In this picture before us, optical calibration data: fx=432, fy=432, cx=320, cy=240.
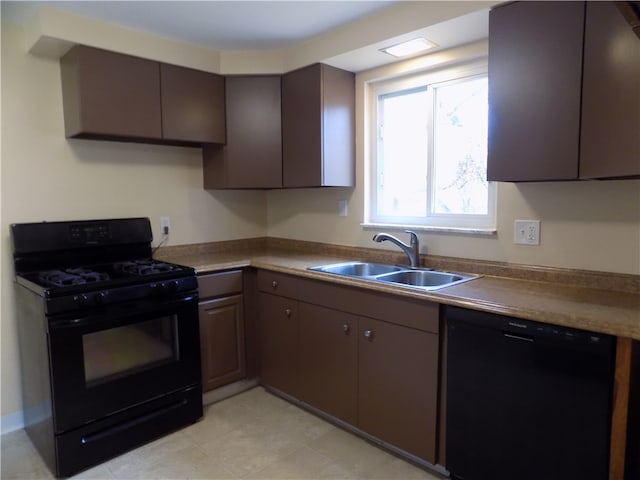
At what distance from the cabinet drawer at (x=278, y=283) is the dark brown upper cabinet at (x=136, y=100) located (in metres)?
0.95

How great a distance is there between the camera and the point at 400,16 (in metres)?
2.11

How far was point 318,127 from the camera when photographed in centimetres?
264

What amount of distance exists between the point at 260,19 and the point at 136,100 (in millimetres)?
826

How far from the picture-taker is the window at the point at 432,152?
233cm

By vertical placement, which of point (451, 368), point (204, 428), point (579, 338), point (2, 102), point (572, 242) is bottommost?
point (204, 428)

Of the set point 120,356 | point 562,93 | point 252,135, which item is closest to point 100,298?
point 120,356

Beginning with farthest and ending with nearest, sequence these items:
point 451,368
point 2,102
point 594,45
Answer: point 2,102 → point 451,368 → point 594,45

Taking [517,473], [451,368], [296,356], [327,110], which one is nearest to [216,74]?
[327,110]

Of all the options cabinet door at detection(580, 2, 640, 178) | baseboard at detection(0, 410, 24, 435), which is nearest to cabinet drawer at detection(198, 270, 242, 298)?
baseboard at detection(0, 410, 24, 435)

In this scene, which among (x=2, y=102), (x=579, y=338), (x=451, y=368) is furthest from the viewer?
(x=2, y=102)

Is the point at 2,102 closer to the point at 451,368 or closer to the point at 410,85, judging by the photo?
the point at 410,85

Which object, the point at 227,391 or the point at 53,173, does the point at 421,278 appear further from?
the point at 53,173

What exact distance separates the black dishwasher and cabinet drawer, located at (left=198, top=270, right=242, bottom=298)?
139 cm

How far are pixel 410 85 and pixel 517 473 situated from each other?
2.04 m
